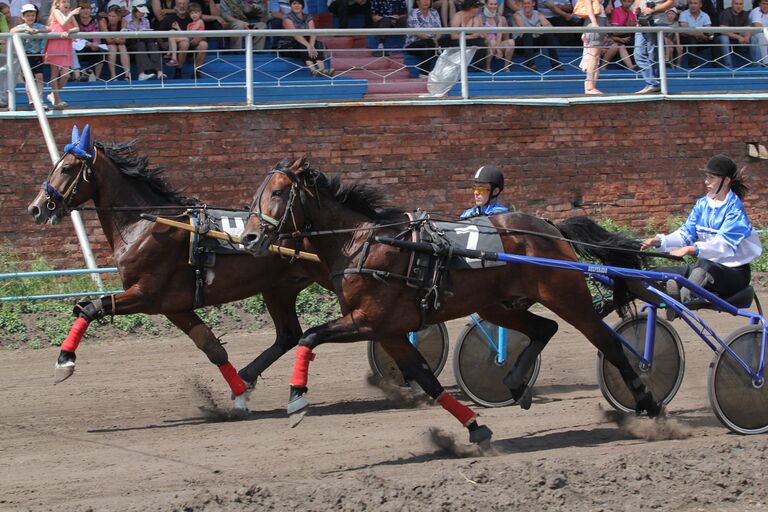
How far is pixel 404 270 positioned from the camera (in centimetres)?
707

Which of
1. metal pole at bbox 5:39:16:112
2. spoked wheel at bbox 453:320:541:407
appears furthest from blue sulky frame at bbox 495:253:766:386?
metal pole at bbox 5:39:16:112

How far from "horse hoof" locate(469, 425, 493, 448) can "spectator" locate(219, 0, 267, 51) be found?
7.68m

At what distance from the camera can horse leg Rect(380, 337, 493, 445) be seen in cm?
712

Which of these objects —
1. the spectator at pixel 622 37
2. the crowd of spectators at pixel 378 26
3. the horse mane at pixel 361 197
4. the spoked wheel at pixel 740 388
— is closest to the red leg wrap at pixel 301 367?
the horse mane at pixel 361 197

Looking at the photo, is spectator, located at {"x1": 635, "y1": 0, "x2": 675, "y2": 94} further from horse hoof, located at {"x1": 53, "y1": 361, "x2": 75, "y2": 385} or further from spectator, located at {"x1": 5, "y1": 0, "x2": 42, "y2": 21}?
horse hoof, located at {"x1": 53, "y1": 361, "x2": 75, "y2": 385}

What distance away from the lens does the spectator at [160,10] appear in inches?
522

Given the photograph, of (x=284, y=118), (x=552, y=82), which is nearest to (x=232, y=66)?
(x=284, y=118)

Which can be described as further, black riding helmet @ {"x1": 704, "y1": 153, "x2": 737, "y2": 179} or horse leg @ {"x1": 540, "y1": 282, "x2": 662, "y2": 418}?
black riding helmet @ {"x1": 704, "y1": 153, "x2": 737, "y2": 179}

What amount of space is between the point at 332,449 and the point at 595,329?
202 cm

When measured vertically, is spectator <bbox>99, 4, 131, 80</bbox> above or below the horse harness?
above

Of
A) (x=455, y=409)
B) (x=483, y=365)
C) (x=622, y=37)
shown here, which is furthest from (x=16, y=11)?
(x=455, y=409)

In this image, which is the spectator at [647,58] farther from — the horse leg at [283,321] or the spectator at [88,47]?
the horse leg at [283,321]

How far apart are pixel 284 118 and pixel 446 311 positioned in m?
5.98

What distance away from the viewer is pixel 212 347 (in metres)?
8.45
